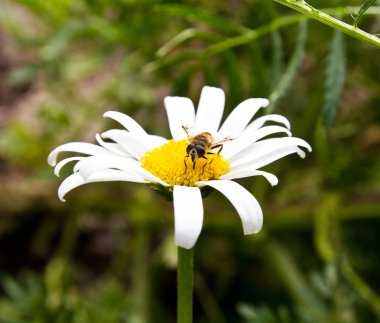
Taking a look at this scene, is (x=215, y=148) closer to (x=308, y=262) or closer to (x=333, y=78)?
(x=333, y=78)

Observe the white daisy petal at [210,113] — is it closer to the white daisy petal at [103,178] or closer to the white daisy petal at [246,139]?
the white daisy petal at [246,139]

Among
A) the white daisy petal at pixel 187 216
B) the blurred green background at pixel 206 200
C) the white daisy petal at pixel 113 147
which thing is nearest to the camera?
the white daisy petal at pixel 187 216

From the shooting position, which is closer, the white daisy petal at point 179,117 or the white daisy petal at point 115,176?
the white daisy petal at point 115,176

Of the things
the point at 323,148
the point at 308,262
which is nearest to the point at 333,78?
the point at 323,148

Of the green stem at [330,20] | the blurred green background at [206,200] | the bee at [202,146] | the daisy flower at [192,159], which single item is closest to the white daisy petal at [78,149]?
the daisy flower at [192,159]

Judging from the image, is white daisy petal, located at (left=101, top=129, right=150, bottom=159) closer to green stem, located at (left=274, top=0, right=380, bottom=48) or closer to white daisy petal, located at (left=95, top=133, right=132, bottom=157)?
white daisy petal, located at (left=95, top=133, right=132, bottom=157)

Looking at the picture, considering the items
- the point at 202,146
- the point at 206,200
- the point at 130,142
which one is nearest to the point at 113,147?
the point at 130,142

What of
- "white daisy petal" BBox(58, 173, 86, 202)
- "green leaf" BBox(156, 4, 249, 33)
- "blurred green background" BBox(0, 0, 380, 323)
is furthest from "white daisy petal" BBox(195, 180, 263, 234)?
"blurred green background" BBox(0, 0, 380, 323)

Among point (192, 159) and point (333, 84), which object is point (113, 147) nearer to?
point (192, 159)
